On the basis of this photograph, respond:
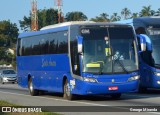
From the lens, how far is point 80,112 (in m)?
17.2

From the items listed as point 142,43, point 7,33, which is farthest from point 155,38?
point 7,33

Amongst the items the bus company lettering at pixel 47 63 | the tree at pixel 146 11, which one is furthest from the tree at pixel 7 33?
the bus company lettering at pixel 47 63

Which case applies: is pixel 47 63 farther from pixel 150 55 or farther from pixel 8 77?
pixel 8 77

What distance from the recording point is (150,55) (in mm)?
25641

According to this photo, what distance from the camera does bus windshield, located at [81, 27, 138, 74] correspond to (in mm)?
21547

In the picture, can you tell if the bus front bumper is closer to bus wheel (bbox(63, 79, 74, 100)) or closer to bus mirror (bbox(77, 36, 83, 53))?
bus wheel (bbox(63, 79, 74, 100))

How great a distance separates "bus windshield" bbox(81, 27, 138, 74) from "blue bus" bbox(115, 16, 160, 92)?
279 cm

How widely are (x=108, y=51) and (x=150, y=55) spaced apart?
4.42m

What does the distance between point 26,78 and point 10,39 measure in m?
98.7

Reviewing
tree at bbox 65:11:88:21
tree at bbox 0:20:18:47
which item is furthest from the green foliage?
tree at bbox 65:11:88:21

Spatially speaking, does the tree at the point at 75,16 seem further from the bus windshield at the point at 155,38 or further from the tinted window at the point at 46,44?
the bus windshield at the point at 155,38

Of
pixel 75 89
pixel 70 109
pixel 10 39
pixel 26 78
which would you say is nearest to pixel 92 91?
pixel 75 89

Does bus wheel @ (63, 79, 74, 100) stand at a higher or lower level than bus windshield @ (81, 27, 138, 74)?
lower

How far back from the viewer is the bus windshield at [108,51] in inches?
848
